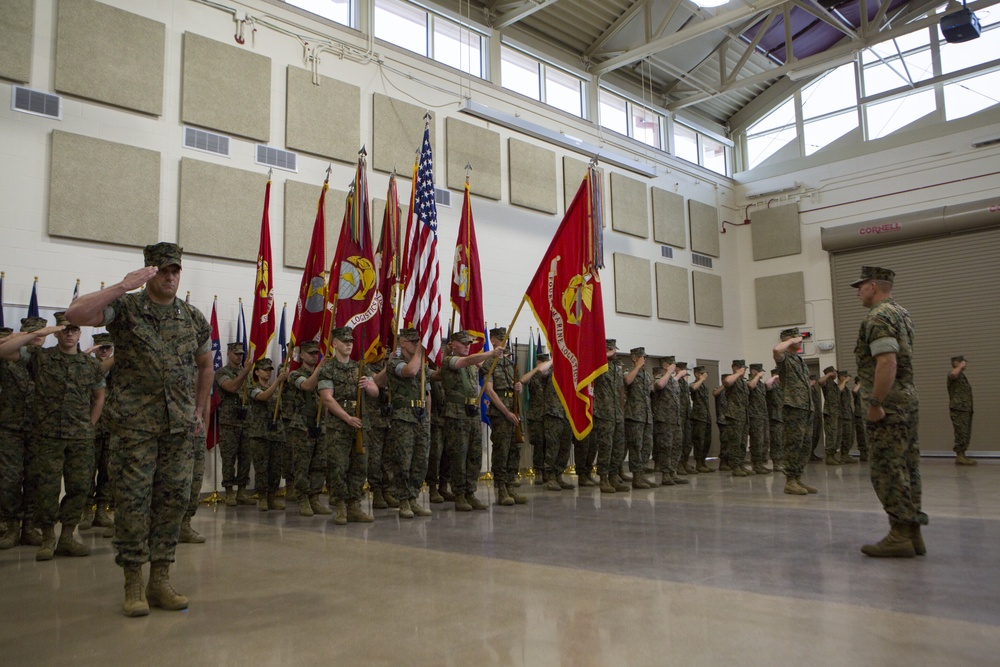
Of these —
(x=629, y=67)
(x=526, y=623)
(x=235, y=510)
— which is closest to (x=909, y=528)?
(x=526, y=623)

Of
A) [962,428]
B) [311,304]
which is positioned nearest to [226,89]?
[311,304]

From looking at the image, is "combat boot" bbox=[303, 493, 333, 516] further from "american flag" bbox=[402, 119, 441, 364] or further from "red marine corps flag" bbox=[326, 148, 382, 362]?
"american flag" bbox=[402, 119, 441, 364]

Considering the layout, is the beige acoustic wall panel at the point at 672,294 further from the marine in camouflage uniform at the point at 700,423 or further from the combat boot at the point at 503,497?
the combat boot at the point at 503,497

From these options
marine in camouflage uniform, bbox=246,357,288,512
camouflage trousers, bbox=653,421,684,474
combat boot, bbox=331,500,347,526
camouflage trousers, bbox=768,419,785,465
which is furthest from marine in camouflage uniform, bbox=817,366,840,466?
combat boot, bbox=331,500,347,526

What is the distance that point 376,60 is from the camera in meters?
11.2

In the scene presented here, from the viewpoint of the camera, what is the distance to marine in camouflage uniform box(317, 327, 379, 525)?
6.20m

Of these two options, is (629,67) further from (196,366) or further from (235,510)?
(196,366)

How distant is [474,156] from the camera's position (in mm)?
12258

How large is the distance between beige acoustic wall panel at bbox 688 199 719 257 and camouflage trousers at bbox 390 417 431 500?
11.4 meters

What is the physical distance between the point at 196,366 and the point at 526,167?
10.0m

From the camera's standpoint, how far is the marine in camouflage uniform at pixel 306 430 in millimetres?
7145

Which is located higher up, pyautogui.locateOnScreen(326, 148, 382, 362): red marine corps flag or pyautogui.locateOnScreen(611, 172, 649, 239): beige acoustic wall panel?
pyautogui.locateOnScreen(611, 172, 649, 239): beige acoustic wall panel

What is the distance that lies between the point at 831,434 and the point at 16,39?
12934 millimetres

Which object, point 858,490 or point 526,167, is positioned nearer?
point 858,490
